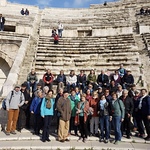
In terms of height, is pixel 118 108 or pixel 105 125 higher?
pixel 118 108

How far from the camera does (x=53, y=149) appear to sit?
6.21 meters

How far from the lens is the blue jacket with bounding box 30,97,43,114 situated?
707 cm

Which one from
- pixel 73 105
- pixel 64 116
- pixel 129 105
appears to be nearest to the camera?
pixel 64 116

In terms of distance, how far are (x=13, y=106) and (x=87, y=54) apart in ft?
24.0

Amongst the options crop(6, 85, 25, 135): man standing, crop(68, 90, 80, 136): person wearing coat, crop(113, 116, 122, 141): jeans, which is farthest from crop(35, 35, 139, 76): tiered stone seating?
crop(113, 116, 122, 141): jeans

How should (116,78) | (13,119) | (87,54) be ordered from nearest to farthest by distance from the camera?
(13,119), (116,78), (87,54)

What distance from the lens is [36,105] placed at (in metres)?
7.11

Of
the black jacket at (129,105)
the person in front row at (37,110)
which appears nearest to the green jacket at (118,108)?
the black jacket at (129,105)

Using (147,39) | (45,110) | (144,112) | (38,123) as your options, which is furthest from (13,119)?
(147,39)

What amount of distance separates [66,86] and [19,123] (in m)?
2.70

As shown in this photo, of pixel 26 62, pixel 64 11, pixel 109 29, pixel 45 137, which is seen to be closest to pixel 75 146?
pixel 45 137

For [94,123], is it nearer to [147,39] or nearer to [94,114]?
[94,114]

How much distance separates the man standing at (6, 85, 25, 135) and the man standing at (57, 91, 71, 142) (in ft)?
5.22

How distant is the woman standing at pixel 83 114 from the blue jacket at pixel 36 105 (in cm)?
140
